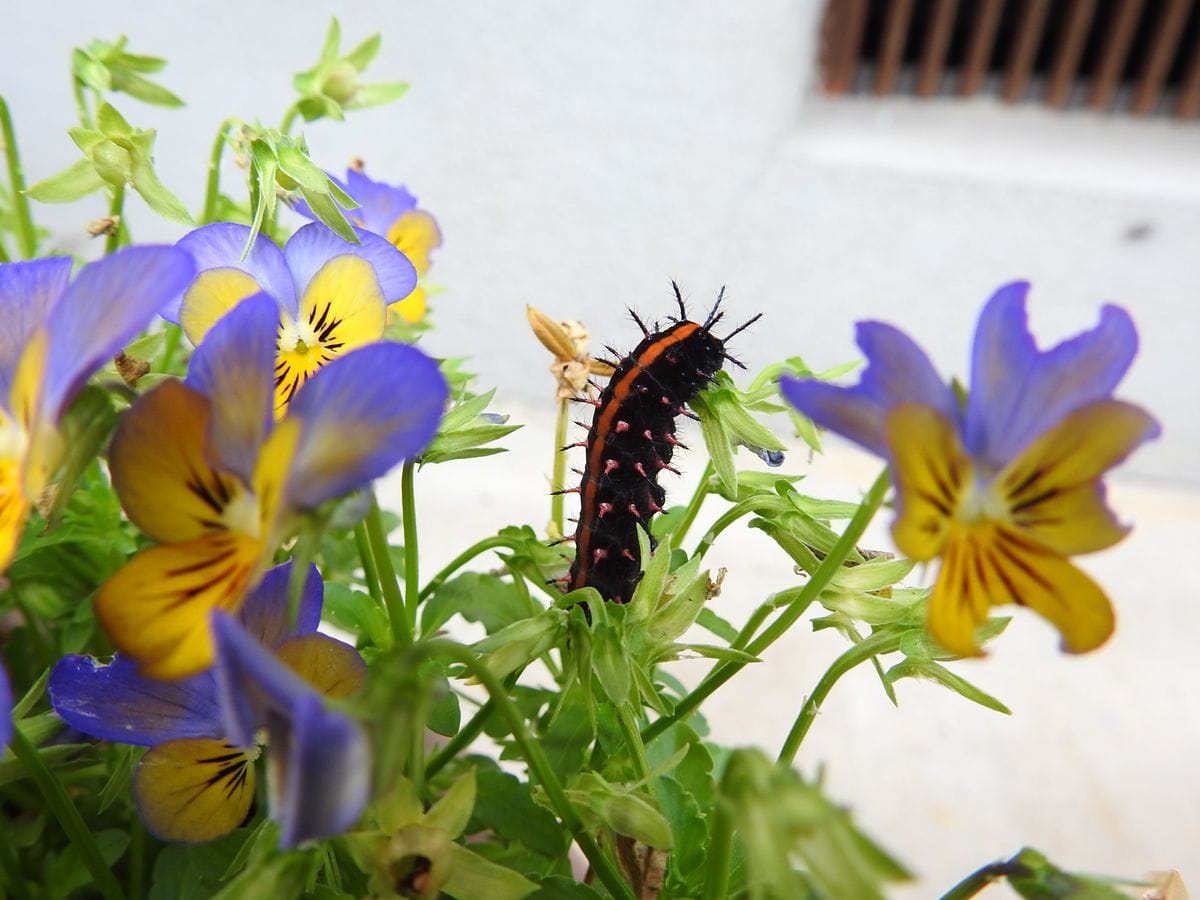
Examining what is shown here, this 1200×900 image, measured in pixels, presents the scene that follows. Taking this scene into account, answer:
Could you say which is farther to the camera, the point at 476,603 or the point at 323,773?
the point at 476,603

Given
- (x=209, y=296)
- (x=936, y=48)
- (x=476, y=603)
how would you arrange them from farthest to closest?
(x=936, y=48), (x=476, y=603), (x=209, y=296)

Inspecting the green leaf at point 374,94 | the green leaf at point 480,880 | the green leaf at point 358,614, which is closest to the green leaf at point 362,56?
the green leaf at point 374,94

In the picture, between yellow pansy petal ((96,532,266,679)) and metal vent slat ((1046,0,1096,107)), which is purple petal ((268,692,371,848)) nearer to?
yellow pansy petal ((96,532,266,679))

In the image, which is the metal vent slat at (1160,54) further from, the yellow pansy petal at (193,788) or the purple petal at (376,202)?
the yellow pansy petal at (193,788)

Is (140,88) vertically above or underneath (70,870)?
above

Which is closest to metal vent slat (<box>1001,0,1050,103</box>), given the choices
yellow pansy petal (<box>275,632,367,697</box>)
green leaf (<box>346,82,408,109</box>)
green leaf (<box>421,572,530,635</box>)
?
green leaf (<box>346,82,408,109</box>)

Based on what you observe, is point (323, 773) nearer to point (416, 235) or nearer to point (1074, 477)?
point (1074, 477)

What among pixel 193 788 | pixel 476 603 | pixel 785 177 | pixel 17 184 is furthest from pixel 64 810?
pixel 785 177

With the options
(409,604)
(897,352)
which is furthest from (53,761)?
(897,352)
